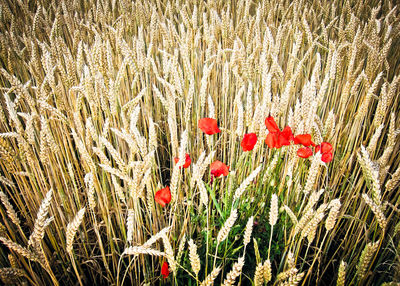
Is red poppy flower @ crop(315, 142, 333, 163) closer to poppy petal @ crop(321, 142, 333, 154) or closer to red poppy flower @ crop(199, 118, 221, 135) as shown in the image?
poppy petal @ crop(321, 142, 333, 154)

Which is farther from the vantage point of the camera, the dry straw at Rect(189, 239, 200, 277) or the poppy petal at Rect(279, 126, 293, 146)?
the poppy petal at Rect(279, 126, 293, 146)

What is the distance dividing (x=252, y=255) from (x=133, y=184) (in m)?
0.57

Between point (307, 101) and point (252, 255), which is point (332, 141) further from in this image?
point (252, 255)

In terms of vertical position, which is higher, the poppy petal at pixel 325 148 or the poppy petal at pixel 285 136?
the poppy petal at pixel 285 136

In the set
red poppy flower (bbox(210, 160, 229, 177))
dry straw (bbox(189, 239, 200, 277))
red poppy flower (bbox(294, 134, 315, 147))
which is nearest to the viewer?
dry straw (bbox(189, 239, 200, 277))

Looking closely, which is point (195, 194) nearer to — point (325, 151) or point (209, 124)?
point (209, 124)

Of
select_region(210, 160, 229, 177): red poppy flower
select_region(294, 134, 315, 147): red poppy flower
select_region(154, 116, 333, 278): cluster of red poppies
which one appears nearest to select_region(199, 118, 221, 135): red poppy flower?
select_region(154, 116, 333, 278): cluster of red poppies

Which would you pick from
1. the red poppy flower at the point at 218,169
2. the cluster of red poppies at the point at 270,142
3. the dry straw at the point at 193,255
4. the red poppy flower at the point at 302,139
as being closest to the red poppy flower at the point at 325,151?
the cluster of red poppies at the point at 270,142

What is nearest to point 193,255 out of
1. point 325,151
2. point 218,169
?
point 218,169

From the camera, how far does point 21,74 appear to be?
5.01 ft

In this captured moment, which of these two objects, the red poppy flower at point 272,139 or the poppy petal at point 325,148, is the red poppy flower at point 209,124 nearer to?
the red poppy flower at point 272,139

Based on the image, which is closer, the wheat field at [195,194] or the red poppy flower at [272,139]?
the wheat field at [195,194]

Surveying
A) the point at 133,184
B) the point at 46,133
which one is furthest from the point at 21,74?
the point at 133,184

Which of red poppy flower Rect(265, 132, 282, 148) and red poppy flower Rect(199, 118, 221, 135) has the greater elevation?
red poppy flower Rect(199, 118, 221, 135)
